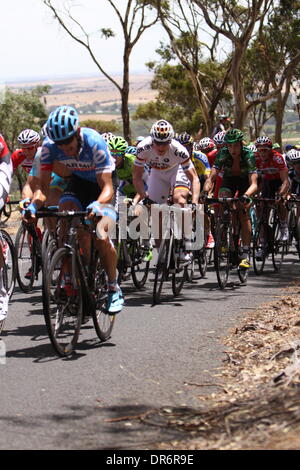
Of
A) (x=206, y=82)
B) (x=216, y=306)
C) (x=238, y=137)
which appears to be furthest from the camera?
(x=206, y=82)

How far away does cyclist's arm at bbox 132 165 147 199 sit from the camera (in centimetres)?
1083

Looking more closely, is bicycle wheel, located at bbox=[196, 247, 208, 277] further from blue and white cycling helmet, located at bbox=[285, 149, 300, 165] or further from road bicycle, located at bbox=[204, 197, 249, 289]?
blue and white cycling helmet, located at bbox=[285, 149, 300, 165]

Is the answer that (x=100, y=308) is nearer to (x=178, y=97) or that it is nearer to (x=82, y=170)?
(x=82, y=170)

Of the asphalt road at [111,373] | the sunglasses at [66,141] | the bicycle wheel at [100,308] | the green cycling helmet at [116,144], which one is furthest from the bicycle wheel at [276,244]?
the sunglasses at [66,141]

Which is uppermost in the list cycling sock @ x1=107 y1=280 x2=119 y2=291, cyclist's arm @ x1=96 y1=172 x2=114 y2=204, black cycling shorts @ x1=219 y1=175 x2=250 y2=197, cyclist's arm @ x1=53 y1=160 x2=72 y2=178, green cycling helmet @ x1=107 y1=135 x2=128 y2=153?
green cycling helmet @ x1=107 y1=135 x2=128 y2=153

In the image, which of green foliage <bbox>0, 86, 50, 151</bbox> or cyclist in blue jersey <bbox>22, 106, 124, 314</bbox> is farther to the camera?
green foliage <bbox>0, 86, 50, 151</bbox>

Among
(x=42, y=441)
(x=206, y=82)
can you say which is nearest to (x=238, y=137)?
(x=42, y=441)

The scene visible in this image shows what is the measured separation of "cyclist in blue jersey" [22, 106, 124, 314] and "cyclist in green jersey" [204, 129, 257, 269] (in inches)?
162

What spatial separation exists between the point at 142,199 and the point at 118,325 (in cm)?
261

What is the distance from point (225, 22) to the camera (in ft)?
98.5

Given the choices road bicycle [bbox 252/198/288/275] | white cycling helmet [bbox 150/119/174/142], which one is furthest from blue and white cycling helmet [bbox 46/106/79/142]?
road bicycle [bbox 252/198/288/275]

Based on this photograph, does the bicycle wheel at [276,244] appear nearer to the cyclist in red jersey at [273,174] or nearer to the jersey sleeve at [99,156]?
the cyclist in red jersey at [273,174]

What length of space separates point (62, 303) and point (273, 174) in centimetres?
715
